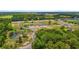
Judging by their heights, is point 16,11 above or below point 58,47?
above
